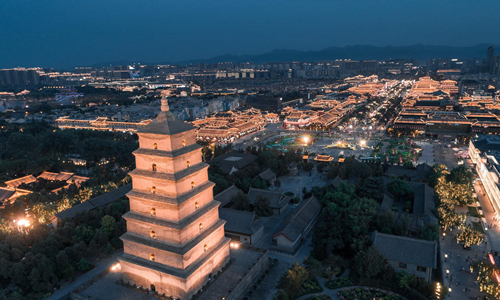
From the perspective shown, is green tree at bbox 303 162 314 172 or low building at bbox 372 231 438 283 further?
green tree at bbox 303 162 314 172

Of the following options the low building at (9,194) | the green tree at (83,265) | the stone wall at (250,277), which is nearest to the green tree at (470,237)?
the stone wall at (250,277)

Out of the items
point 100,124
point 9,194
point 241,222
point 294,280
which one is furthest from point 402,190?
point 100,124

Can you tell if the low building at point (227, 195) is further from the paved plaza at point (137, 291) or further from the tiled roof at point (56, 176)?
the tiled roof at point (56, 176)

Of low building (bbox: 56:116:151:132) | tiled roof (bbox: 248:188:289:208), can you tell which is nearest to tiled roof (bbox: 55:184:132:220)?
tiled roof (bbox: 248:188:289:208)

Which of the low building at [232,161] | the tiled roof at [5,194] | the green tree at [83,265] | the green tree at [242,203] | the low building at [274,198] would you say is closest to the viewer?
the green tree at [83,265]

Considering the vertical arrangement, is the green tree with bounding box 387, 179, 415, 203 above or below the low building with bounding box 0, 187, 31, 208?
above

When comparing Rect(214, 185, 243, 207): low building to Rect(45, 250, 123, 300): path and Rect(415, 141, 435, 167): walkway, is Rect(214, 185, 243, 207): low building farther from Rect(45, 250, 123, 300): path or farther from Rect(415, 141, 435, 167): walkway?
Rect(415, 141, 435, 167): walkway

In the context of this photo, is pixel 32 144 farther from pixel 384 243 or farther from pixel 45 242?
pixel 384 243

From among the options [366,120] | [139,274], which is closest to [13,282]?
[139,274]
